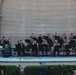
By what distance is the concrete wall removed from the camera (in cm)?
3416

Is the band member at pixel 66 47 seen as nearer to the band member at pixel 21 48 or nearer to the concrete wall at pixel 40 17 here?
the band member at pixel 21 48

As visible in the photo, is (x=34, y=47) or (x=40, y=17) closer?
(x=34, y=47)

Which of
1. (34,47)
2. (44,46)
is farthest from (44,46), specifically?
(34,47)

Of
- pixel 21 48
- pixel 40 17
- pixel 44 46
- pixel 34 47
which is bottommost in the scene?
pixel 21 48

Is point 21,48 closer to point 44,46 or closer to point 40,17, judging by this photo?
point 44,46

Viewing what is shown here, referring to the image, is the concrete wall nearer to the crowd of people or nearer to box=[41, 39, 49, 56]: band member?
the crowd of people

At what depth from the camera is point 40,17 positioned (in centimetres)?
3422

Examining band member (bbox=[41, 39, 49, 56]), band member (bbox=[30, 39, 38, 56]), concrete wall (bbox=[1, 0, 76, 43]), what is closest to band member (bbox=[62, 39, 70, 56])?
band member (bbox=[41, 39, 49, 56])

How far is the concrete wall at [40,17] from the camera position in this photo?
34.2m

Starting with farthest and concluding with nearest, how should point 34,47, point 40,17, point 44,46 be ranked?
point 40,17 < point 34,47 < point 44,46

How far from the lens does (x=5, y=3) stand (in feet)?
113

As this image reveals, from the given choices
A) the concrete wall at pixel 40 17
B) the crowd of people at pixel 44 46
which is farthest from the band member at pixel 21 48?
the concrete wall at pixel 40 17

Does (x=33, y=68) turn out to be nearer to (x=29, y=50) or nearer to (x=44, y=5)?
(x=29, y=50)

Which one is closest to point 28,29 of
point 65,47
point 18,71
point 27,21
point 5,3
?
point 27,21
